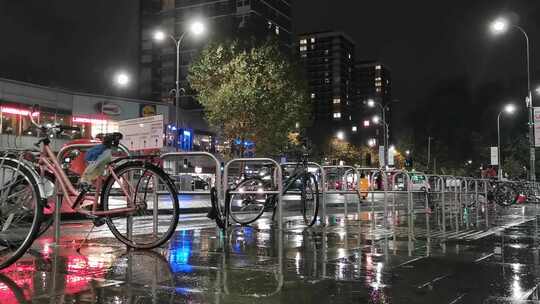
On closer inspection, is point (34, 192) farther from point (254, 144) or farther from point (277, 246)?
point (254, 144)

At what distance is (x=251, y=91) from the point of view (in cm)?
4225

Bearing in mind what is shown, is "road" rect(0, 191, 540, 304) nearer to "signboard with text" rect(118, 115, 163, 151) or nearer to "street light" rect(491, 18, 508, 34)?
"signboard with text" rect(118, 115, 163, 151)

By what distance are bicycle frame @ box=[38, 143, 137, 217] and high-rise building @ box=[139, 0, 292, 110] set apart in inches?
3993

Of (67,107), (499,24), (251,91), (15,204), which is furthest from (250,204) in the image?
(67,107)

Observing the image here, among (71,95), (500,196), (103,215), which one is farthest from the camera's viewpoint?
(71,95)

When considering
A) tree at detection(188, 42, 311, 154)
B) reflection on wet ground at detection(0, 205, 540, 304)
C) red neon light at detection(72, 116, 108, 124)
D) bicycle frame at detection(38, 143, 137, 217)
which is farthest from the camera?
red neon light at detection(72, 116, 108, 124)

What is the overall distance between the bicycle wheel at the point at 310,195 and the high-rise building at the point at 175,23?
322 feet

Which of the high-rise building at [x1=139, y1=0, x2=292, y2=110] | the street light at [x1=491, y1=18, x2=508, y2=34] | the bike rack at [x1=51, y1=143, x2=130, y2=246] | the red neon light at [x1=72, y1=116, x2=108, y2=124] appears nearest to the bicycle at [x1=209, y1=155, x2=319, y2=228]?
the bike rack at [x1=51, y1=143, x2=130, y2=246]

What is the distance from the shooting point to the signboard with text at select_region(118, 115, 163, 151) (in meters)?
12.2

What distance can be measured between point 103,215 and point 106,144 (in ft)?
2.87

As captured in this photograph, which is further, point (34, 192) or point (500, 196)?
point (500, 196)

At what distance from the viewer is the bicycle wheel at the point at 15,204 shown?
5824mm

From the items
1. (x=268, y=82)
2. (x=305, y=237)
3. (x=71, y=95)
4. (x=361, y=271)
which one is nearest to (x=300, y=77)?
(x=268, y=82)

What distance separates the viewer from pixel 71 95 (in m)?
56.2
